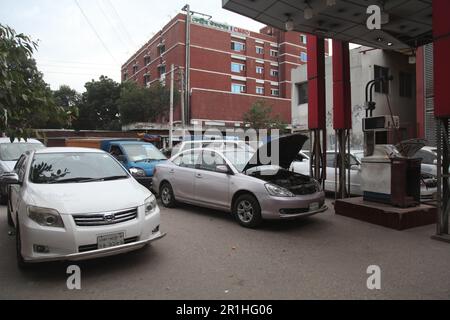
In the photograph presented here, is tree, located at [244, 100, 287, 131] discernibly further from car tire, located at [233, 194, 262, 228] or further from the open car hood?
car tire, located at [233, 194, 262, 228]

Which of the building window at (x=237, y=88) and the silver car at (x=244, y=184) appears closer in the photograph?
the silver car at (x=244, y=184)

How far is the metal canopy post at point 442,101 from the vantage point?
5742mm

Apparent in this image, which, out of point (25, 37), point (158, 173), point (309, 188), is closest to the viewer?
point (25, 37)

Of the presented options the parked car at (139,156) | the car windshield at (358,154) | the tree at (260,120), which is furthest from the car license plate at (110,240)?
the tree at (260,120)

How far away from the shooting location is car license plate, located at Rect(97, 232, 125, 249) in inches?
169

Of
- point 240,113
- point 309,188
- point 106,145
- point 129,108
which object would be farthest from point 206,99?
point 309,188

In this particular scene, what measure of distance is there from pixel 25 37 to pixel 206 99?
39.8 meters

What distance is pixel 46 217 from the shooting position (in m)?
4.26

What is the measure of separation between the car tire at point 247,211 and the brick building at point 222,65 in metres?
36.4

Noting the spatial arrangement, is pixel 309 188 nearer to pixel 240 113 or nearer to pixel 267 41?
pixel 240 113

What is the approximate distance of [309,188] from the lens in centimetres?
708

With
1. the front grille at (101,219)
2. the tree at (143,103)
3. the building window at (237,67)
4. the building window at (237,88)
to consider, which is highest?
the building window at (237,67)

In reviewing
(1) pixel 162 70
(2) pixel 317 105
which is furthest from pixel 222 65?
(2) pixel 317 105

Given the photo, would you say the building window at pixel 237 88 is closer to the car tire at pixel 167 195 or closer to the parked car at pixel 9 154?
the parked car at pixel 9 154
